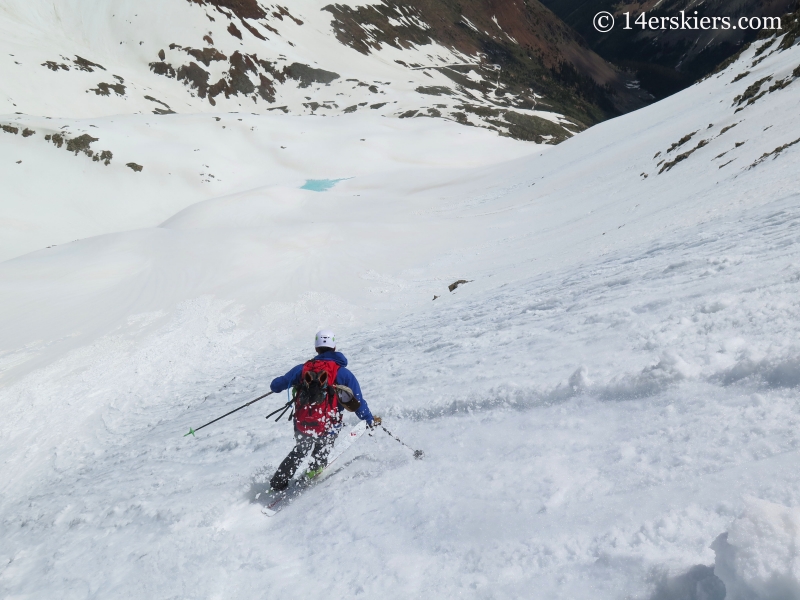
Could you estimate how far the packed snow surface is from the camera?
138 inches

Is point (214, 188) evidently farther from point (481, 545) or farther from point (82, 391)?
point (481, 545)

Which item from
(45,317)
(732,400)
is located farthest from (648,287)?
(45,317)

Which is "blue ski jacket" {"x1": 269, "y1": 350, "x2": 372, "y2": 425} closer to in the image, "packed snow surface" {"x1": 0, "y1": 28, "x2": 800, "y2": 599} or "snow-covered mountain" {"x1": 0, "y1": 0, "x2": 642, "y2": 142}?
"packed snow surface" {"x1": 0, "y1": 28, "x2": 800, "y2": 599}

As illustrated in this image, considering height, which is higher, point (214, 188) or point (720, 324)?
point (720, 324)

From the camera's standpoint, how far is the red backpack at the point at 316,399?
18.5ft

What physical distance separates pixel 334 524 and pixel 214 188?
164 feet

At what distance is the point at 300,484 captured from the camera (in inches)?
232

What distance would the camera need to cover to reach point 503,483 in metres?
4.37

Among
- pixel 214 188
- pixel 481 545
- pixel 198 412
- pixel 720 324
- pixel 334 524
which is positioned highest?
pixel 720 324

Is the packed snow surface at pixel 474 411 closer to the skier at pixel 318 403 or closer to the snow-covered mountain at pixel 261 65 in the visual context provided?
the skier at pixel 318 403

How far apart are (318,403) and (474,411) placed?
69.8 inches

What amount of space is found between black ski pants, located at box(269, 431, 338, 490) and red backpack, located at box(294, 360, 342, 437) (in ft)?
0.29

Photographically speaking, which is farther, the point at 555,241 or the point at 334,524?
the point at 555,241

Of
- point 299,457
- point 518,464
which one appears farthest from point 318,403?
point 518,464
